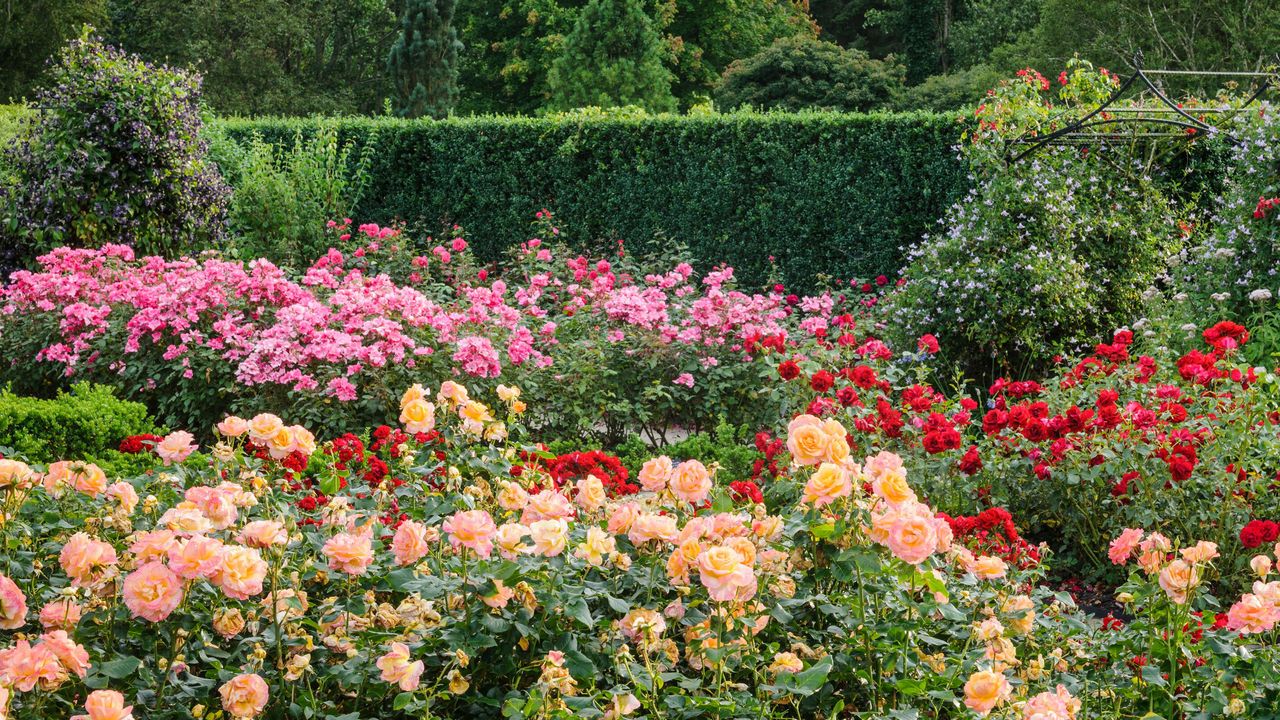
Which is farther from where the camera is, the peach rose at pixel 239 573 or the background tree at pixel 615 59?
the background tree at pixel 615 59

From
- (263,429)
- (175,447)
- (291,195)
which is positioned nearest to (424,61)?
(291,195)

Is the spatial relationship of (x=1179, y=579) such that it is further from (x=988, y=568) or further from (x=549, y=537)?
(x=549, y=537)

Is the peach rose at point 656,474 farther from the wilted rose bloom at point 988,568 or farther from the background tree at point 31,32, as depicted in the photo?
the background tree at point 31,32

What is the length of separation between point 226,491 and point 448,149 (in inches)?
364

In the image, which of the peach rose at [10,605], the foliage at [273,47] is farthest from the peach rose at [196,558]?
the foliage at [273,47]

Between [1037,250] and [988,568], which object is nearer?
[988,568]

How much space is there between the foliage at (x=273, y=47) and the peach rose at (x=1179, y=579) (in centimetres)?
2336

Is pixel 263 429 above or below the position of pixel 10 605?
above

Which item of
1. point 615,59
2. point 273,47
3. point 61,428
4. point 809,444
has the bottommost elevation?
point 273,47

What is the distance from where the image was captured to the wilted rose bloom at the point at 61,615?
2166 millimetres

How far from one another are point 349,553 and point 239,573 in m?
0.24

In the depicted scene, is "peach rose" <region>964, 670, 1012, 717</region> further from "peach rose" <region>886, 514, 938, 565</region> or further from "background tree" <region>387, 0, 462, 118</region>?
"background tree" <region>387, 0, 462, 118</region>

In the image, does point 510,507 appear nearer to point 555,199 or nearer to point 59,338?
point 59,338

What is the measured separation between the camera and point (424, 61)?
725 inches
